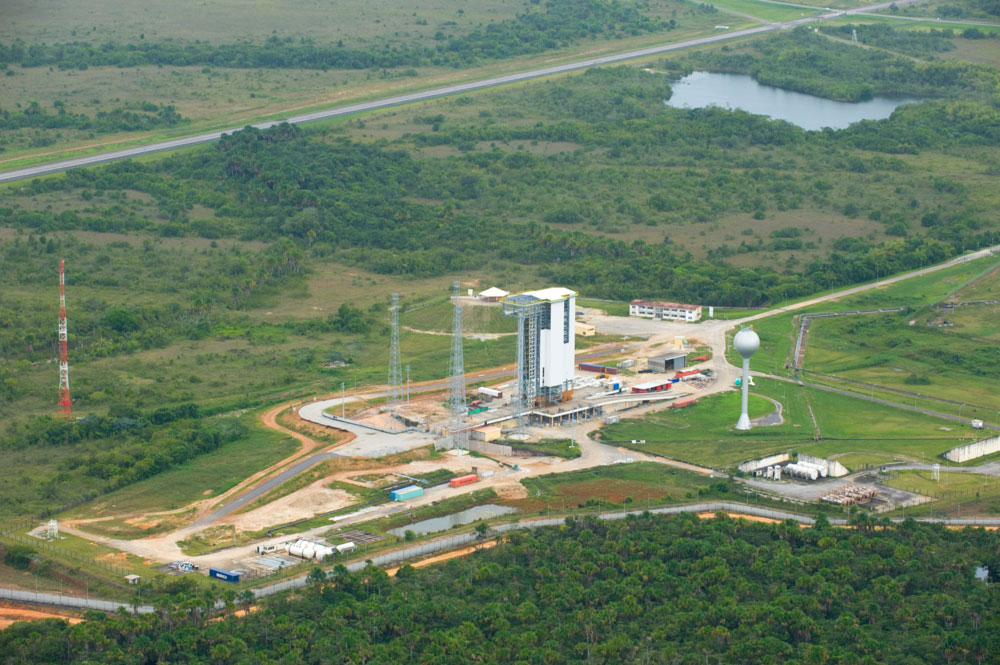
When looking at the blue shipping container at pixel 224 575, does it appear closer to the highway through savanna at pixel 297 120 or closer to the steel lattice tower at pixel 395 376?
the steel lattice tower at pixel 395 376

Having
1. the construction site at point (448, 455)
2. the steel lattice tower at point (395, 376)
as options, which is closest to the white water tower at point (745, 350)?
the construction site at point (448, 455)

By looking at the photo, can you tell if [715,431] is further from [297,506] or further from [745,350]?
[297,506]

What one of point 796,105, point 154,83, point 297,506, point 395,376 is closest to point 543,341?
point 395,376

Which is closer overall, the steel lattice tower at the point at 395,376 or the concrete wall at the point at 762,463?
the concrete wall at the point at 762,463

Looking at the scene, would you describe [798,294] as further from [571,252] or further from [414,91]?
[414,91]

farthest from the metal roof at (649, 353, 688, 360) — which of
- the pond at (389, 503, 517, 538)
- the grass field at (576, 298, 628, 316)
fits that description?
the pond at (389, 503, 517, 538)

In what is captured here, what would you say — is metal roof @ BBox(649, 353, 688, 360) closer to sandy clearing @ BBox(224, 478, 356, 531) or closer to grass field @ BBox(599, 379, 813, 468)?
grass field @ BBox(599, 379, 813, 468)
